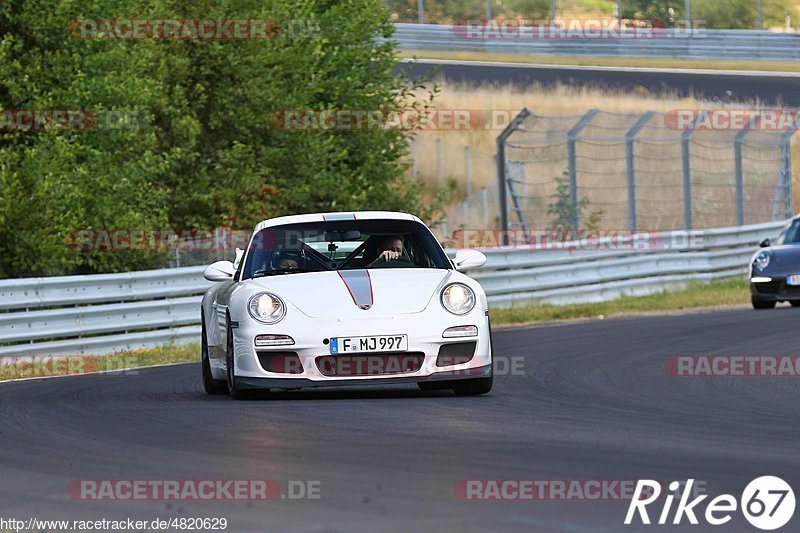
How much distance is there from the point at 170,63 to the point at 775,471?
18789 millimetres

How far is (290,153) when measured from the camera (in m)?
25.3

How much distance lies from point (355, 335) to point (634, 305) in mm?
12878

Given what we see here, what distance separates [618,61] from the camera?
4659 cm

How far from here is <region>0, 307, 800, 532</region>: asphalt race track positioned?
236 inches

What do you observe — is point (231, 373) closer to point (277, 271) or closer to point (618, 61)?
point (277, 271)

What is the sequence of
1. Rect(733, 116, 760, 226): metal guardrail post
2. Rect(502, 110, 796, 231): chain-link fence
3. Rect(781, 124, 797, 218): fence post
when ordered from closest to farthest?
Rect(502, 110, 796, 231): chain-link fence, Rect(733, 116, 760, 226): metal guardrail post, Rect(781, 124, 797, 218): fence post

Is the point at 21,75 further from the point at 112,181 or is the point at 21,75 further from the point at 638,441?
the point at 638,441

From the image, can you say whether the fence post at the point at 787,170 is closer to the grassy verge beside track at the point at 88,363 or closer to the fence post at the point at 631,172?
the fence post at the point at 631,172

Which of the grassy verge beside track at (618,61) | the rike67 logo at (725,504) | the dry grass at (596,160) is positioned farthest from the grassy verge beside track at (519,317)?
the grassy verge beside track at (618,61)

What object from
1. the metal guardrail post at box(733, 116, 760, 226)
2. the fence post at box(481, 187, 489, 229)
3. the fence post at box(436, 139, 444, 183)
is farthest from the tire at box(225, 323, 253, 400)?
the fence post at box(436, 139, 444, 183)

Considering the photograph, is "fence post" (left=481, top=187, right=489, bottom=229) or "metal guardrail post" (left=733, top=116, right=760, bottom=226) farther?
"fence post" (left=481, top=187, right=489, bottom=229)

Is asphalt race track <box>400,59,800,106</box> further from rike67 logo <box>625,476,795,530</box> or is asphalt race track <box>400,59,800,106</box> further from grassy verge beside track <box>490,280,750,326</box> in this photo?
rike67 logo <box>625,476,795,530</box>

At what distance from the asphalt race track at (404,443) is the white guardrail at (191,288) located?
3557mm

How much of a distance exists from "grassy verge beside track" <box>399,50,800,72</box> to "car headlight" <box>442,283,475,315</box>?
34.1 m
